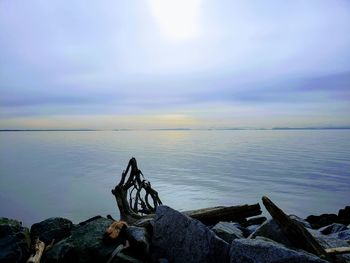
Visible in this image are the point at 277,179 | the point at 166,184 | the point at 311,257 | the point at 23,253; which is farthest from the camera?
the point at 277,179

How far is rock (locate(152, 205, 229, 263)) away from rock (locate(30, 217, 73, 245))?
2596mm

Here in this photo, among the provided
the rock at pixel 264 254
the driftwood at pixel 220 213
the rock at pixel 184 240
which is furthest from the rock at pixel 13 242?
the driftwood at pixel 220 213

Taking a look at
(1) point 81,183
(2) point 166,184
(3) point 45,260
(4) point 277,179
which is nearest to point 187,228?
(3) point 45,260

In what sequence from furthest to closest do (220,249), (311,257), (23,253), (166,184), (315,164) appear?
(315,164), (166,184), (23,253), (220,249), (311,257)

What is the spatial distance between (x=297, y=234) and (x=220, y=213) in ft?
15.3

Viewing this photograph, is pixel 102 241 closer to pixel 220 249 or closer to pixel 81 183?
pixel 220 249

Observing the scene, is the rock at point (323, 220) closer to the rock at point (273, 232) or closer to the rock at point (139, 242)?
the rock at point (273, 232)

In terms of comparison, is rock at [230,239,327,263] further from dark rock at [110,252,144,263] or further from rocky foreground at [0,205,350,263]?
dark rock at [110,252,144,263]

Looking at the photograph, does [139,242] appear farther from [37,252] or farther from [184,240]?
[37,252]

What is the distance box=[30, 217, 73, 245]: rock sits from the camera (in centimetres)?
820

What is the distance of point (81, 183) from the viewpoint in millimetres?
31672

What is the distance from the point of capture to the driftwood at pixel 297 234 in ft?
20.8

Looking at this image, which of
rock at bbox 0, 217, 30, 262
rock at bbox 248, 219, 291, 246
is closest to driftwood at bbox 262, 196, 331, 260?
rock at bbox 248, 219, 291, 246

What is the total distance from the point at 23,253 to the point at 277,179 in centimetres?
3013
